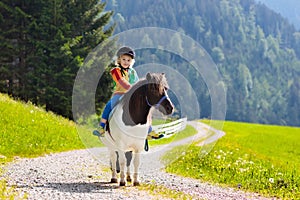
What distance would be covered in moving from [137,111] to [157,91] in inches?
25.1

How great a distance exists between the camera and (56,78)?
3219 centimetres

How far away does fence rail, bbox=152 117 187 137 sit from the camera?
9.87m

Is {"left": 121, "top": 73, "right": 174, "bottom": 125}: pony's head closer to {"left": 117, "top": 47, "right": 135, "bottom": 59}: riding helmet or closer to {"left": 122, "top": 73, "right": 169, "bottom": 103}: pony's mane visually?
{"left": 122, "top": 73, "right": 169, "bottom": 103}: pony's mane

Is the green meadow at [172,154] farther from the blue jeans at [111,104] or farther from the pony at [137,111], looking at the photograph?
the blue jeans at [111,104]

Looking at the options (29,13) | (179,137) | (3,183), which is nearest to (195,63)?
(179,137)

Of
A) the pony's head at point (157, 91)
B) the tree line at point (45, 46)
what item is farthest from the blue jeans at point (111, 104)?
the tree line at point (45, 46)

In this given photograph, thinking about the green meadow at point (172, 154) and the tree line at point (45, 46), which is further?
the tree line at point (45, 46)

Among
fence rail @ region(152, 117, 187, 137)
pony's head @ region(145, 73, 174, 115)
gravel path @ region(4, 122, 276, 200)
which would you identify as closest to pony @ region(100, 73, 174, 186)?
pony's head @ region(145, 73, 174, 115)

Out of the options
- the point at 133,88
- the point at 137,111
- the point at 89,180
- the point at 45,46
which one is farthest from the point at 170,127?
the point at 45,46

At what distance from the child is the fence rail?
3.60 ft

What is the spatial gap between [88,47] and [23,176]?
23983 mm

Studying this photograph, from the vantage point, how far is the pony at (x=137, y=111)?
361 inches

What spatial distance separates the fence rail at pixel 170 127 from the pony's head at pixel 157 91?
778 millimetres

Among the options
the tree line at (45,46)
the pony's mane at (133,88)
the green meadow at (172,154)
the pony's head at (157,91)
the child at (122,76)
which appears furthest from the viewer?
the tree line at (45,46)
